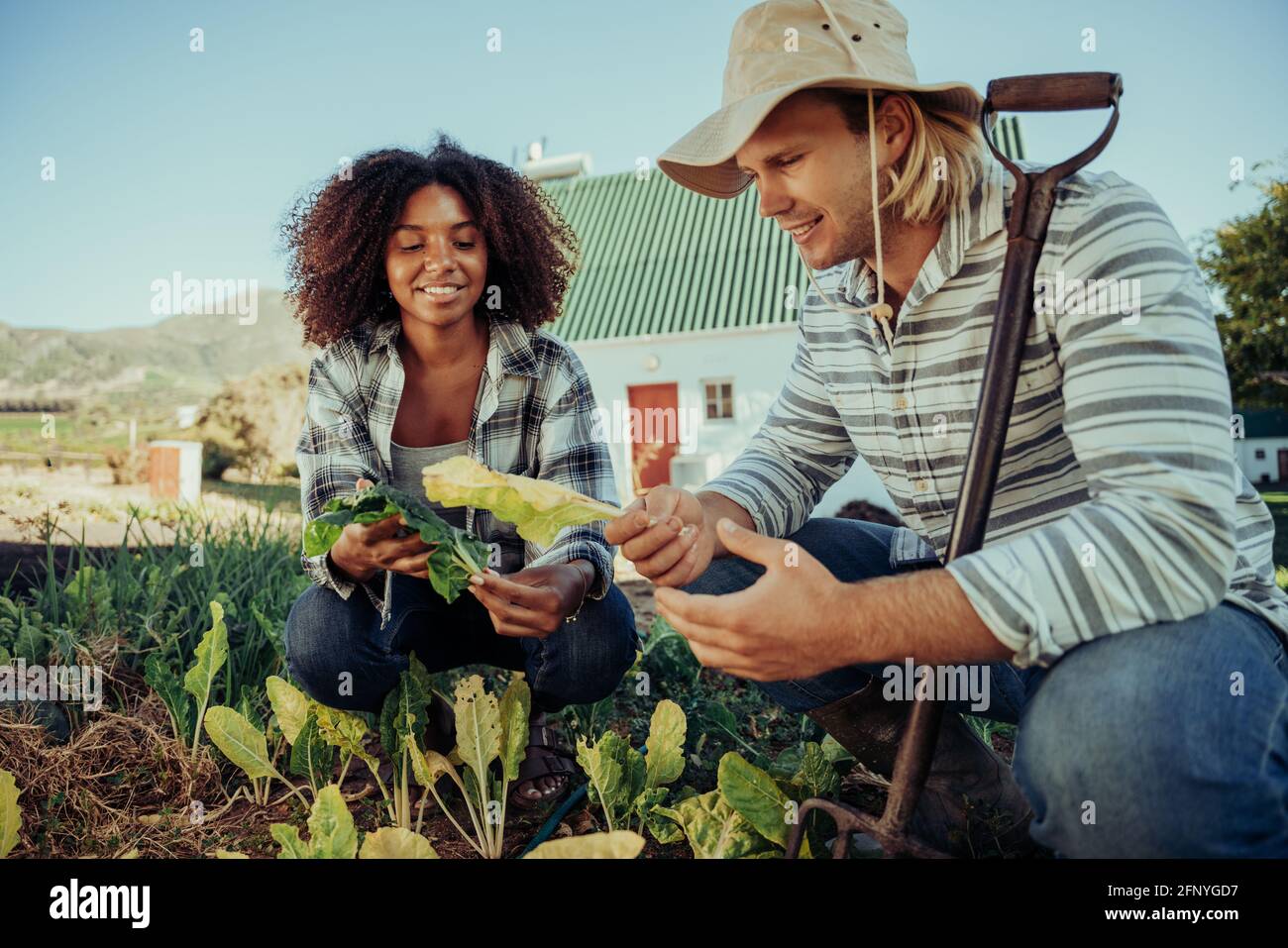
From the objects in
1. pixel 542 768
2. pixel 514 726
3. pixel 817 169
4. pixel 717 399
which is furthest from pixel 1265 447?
pixel 514 726

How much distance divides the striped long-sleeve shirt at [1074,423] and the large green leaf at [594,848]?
0.78 metres

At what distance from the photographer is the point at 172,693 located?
264 centimetres

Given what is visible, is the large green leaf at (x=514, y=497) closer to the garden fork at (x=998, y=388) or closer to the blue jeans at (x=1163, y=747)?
the garden fork at (x=998, y=388)

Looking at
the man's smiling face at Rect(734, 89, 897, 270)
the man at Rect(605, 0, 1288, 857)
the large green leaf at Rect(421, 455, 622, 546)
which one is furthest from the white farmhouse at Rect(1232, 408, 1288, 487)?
the large green leaf at Rect(421, 455, 622, 546)

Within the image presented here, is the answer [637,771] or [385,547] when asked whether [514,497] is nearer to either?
[385,547]

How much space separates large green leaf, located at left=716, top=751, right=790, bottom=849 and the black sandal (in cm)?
63

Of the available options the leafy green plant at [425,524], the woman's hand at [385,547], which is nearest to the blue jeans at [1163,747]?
the leafy green plant at [425,524]

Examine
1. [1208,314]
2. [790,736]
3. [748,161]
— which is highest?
[748,161]

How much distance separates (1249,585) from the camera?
1.62 meters

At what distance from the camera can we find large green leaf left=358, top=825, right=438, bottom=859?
1.87 m

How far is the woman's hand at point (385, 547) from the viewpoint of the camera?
203 cm
